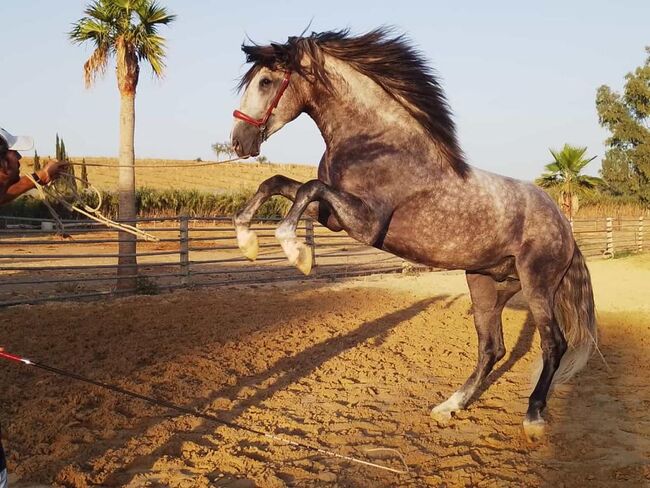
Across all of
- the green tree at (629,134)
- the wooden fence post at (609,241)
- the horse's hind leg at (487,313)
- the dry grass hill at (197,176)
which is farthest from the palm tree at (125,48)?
the green tree at (629,134)

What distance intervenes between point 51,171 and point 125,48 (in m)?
9.66

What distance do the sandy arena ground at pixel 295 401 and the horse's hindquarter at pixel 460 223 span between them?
1.32m

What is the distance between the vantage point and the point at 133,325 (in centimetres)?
802

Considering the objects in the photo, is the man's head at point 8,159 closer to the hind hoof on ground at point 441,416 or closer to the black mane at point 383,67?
the black mane at point 383,67

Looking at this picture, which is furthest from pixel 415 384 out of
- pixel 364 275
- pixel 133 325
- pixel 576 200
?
pixel 576 200

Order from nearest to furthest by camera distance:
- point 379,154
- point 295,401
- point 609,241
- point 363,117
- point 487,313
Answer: point 379,154 → point 363,117 → point 295,401 → point 487,313 → point 609,241

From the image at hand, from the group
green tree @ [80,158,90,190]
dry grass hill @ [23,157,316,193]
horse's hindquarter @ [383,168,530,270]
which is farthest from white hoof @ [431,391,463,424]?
dry grass hill @ [23,157,316,193]

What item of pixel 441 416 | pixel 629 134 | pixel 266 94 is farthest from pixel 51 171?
pixel 629 134

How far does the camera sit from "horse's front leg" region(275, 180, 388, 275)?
3.74 m

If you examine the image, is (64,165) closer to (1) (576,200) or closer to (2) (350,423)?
(2) (350,423)

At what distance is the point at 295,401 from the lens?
529cm

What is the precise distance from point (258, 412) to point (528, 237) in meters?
2.47

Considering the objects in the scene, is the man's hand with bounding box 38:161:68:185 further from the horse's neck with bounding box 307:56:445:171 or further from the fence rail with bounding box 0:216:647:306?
the horse's neck with bounding box 307:56:445:171

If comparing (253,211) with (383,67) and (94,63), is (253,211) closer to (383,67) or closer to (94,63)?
(383,67)
